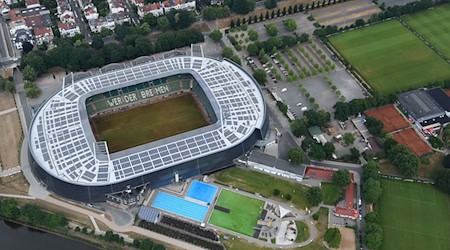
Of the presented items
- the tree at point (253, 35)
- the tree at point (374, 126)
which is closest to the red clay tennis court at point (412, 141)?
the tree at point (374, 126)

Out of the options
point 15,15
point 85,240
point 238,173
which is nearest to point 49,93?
point 15,15

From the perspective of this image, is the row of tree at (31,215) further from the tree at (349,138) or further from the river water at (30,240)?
the tree at (349,138)

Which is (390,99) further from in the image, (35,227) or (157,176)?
(35,227)

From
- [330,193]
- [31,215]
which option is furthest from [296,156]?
[31,215]

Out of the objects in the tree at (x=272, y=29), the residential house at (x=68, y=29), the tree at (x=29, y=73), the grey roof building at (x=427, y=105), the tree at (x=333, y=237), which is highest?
the residential house at (x=68, y=29)

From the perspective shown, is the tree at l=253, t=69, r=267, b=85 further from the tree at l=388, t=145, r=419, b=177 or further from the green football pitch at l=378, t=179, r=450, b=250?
the green football pitch at l=378, t=179, r=450, b=250

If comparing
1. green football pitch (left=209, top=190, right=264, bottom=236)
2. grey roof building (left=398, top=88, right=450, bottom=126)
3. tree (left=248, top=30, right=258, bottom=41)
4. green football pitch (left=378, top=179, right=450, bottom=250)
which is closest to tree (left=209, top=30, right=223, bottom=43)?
tree (left=248, top=30, right=258, bottom=41)
